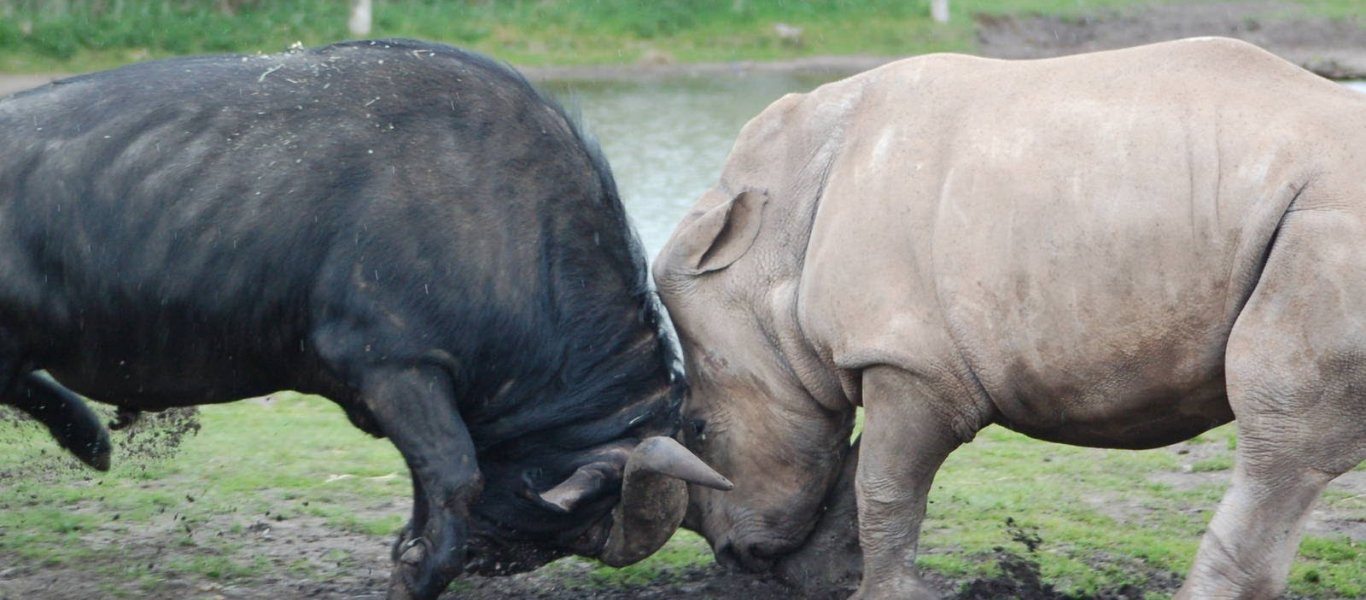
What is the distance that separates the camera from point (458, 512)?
5328 millimetres

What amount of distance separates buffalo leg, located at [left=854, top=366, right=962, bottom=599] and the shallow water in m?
4.80

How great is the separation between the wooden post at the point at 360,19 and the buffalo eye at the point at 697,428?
14.4 metres

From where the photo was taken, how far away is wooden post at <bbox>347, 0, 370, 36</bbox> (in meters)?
19.3

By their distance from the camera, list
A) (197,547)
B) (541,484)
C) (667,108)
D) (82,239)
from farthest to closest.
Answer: (667,108) < (197,547) < (541,484) < (82,239)

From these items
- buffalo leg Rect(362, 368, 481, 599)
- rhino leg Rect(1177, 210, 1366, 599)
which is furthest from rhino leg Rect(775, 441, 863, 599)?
rhino leg Rect(1177, 210, 1366, 599)

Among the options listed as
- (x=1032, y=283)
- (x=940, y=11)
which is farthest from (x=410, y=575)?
(x=940, y=11)

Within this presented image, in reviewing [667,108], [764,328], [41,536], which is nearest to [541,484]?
[764,328]

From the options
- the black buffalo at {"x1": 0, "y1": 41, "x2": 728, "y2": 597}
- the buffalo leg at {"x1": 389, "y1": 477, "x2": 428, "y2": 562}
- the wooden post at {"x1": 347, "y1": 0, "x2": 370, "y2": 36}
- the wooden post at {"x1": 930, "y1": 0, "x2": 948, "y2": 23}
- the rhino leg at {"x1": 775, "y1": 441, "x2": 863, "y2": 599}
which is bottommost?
the wooden post at {"x1": 930, "y1": 0, "x2": 948, "y2": 23}

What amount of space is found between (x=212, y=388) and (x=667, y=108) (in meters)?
10.9

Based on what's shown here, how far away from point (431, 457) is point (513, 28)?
49.3 ft

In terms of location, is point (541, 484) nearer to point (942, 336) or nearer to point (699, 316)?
point (699, 316)

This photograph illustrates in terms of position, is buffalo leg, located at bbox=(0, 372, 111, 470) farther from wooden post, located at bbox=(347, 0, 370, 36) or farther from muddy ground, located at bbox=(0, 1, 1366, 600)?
wooden post, located at bbox=(347, 0, 370, 36)

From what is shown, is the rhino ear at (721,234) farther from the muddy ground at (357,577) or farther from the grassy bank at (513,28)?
the grassy bank at (513,28)

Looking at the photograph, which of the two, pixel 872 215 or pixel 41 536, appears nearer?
pixel 872 215
